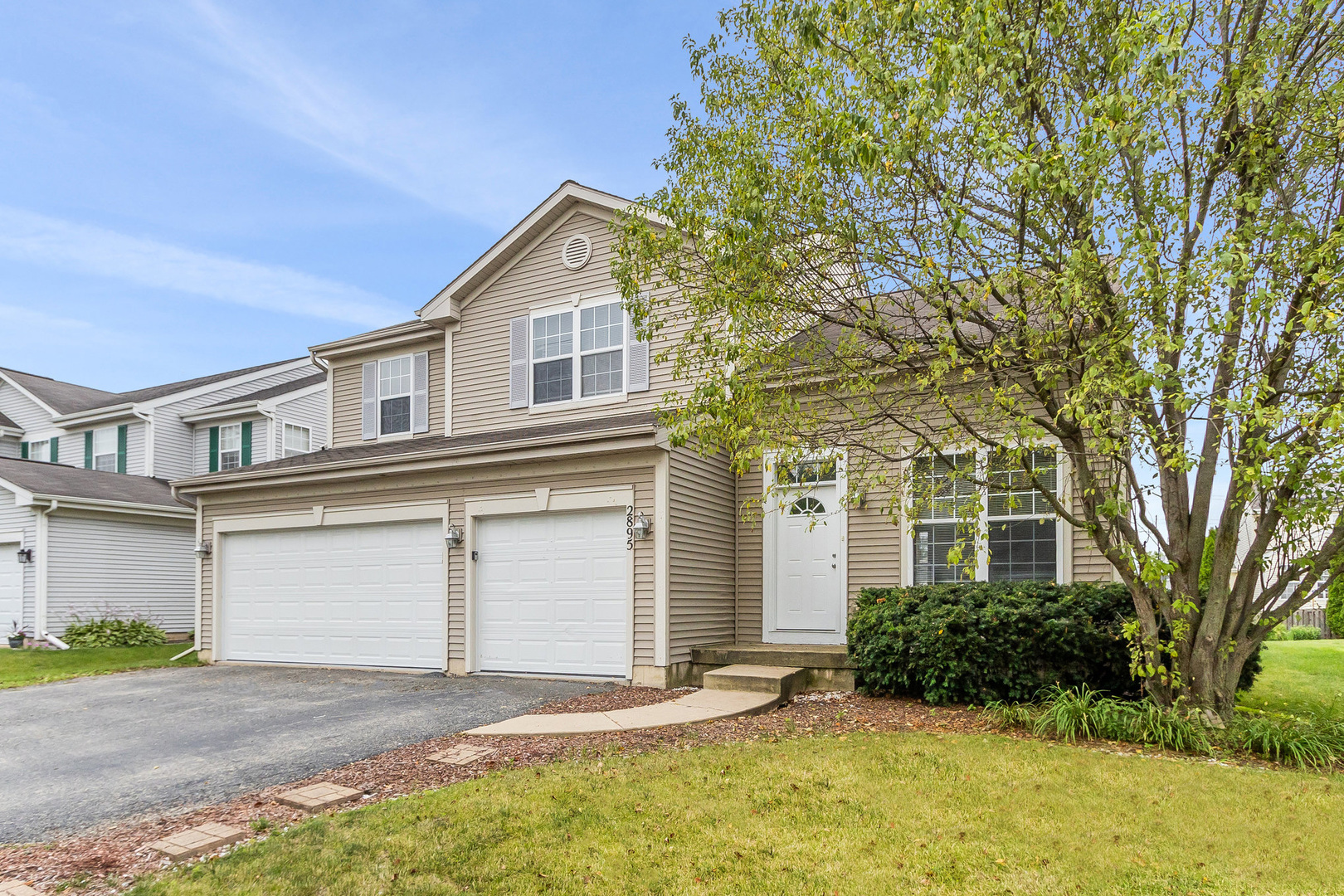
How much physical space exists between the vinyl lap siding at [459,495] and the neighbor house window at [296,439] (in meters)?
7.29

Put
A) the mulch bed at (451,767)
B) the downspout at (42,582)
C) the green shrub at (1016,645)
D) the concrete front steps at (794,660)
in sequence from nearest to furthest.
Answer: the mulch bed at (451,767) → the green shrub at (1016,645) → the concrete front steps at (794,660) → the downspout at (42,582)

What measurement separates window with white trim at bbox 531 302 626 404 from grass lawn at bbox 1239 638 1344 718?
8.56 m

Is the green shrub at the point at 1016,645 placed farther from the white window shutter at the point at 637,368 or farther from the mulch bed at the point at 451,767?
the white window shutter at the point at 637,368

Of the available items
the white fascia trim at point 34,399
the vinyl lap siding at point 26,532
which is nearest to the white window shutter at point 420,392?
the vinyl lap siding at point 26,532

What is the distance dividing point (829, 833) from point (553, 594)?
6.41 m

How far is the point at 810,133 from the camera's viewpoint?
6.31 meters

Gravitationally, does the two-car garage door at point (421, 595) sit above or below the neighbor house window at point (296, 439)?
below

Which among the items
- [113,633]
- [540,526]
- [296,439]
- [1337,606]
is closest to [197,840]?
[540,526]

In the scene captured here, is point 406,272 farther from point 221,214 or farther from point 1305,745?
point 1305,745

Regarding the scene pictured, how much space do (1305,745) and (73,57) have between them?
26122 mm

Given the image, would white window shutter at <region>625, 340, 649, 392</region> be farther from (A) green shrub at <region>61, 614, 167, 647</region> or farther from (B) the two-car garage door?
(A) green shrub at <region>61, 614, 167, 647</region>

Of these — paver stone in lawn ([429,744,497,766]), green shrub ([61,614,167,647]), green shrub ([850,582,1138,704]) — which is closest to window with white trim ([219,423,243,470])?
green shrub ([61,614,167,647])

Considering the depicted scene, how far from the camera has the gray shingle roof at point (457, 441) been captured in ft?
34.0

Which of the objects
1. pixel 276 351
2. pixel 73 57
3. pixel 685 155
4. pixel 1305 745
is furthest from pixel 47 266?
pixel 1305 745
